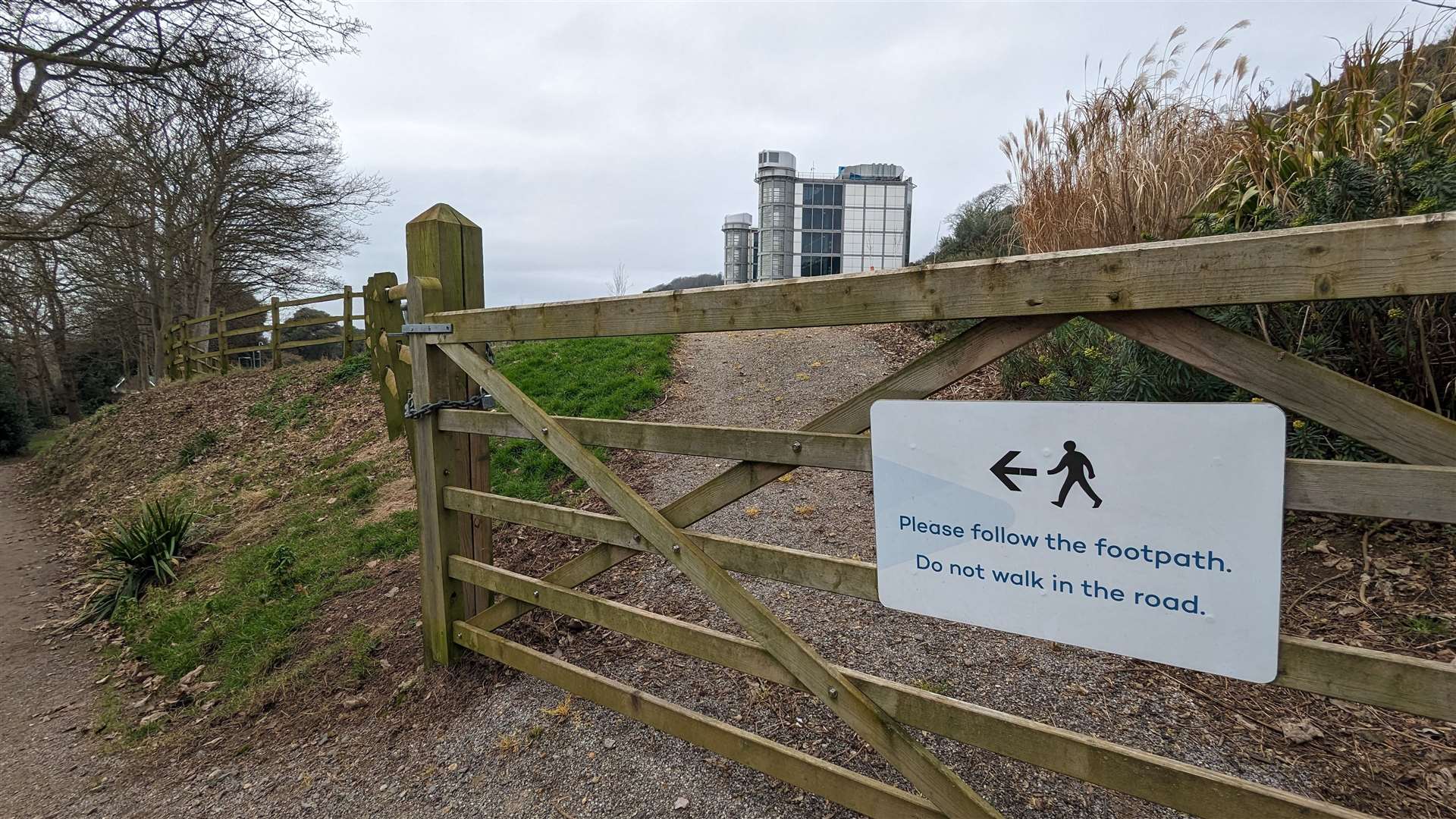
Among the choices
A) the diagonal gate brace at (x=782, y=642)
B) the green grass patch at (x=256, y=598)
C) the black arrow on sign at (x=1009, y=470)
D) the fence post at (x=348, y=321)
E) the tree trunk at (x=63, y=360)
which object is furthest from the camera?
the tree trunk at (x=63, y=360)

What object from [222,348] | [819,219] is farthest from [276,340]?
[819,219]

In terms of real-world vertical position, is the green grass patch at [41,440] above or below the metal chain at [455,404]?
below

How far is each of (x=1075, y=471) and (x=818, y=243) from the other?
34281mm

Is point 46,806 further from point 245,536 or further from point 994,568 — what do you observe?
point 994,568

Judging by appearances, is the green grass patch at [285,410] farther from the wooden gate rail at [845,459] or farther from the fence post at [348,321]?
the wooden gate rail at [845,459]

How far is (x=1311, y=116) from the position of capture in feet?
14.1

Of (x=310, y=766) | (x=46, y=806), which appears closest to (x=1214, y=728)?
(x=310, y=766)

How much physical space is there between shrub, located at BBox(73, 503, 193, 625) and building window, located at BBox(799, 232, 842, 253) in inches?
1213

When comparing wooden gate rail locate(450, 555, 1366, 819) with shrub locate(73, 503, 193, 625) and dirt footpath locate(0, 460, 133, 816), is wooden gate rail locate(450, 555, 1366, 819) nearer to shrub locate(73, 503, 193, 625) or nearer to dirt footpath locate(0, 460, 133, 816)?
dirt footpath locate(0, 460, 133, 816)

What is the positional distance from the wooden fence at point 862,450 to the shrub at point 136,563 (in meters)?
4.44

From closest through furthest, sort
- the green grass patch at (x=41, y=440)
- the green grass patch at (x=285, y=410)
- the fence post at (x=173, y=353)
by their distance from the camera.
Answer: the green grass patch at (x=285, y=410), the fence post at (x=173, y=353), the green grass patch at (x=41, y=440)

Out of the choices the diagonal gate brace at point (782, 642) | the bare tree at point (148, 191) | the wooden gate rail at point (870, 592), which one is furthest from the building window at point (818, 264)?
the diagonal gate brace at point (782, 642)

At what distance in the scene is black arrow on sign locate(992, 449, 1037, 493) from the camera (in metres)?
1.70

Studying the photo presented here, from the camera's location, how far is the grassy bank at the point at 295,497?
4496mm
